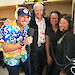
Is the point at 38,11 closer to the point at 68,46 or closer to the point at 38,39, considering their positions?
the point at 38,39

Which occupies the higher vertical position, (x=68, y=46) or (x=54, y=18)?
(x=54, y=18)

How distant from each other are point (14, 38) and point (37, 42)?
1.50 ft

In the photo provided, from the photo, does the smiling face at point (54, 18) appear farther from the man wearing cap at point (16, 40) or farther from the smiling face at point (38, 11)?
the man wearing cap at point (16, 40)

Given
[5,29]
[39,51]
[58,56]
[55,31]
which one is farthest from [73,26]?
[5,29]

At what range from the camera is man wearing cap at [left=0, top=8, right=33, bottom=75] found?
1.32m

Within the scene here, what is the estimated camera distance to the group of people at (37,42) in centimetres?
133

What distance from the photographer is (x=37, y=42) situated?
1751mm

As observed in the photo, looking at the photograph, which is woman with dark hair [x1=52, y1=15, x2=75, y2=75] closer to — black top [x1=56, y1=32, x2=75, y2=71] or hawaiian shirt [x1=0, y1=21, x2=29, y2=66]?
black top [x1=56, y1=32, x2=75, y2=71]

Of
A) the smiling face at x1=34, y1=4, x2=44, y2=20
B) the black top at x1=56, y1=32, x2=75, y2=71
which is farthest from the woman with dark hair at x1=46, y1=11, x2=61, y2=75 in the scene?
the black top at x1=56, y1=32, x2=75, y2=71

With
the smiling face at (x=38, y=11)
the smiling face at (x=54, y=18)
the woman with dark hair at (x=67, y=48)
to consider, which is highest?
the smiling face at (x=38, y=11)

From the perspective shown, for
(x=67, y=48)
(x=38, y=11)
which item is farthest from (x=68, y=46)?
(x=38, y=11)

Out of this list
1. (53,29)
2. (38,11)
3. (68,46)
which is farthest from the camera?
(53,29)

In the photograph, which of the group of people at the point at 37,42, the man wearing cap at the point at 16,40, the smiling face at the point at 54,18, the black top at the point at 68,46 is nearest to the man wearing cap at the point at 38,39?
the group of people at the point at 37,42

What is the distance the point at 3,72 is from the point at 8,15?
130 centimetres
